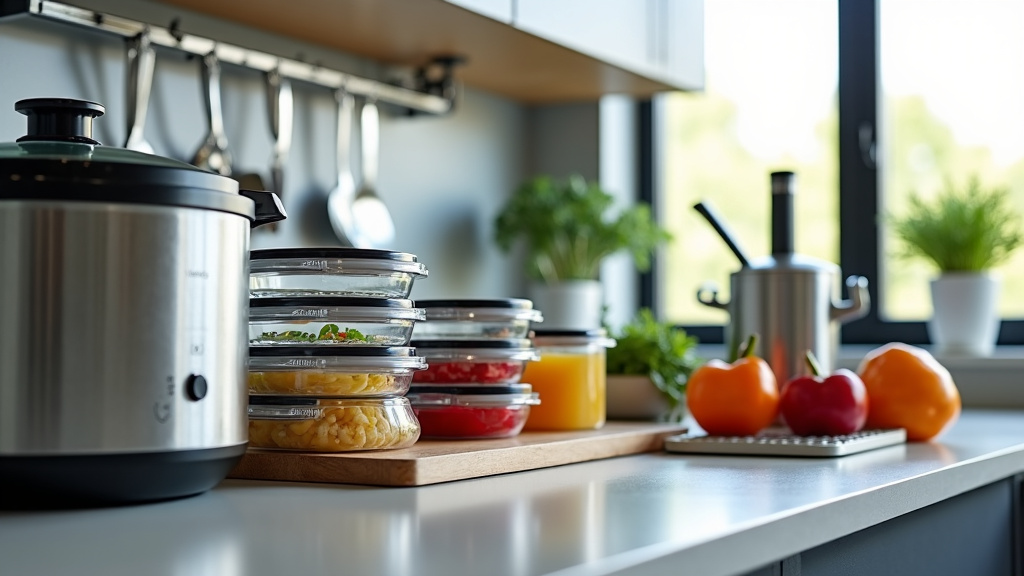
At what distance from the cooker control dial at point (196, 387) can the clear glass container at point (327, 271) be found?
0.26 m

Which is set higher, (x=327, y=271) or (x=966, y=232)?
(x=966, y=232)

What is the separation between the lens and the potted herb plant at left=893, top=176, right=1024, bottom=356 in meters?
2.27

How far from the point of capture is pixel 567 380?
54.6 inches

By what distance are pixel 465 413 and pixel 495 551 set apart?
1.72 ft

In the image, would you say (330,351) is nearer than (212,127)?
Yes

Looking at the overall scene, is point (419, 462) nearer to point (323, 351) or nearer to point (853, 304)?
point (323, 351)

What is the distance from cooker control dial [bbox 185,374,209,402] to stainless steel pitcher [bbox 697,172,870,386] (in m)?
1.04

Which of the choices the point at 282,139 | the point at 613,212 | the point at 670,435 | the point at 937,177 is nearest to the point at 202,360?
the point at 670,435

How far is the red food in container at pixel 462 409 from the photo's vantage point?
1.22 meters

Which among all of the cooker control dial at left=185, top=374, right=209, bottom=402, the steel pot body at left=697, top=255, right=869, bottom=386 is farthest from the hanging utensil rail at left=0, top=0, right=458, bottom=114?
the cooker control dial at left=185, top=374, right=209, bottom=402

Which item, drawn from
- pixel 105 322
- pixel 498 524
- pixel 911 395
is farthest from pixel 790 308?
pixel 105 322

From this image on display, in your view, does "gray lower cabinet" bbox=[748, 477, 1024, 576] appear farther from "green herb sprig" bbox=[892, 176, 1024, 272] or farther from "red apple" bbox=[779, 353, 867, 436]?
"green herb sprig" bbox=[892, 176, 1024, 272]

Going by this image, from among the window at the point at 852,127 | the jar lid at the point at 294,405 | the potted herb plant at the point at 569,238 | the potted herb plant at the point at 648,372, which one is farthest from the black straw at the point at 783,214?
the jar lid at the point at 294,405

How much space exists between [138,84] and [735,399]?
852mm
